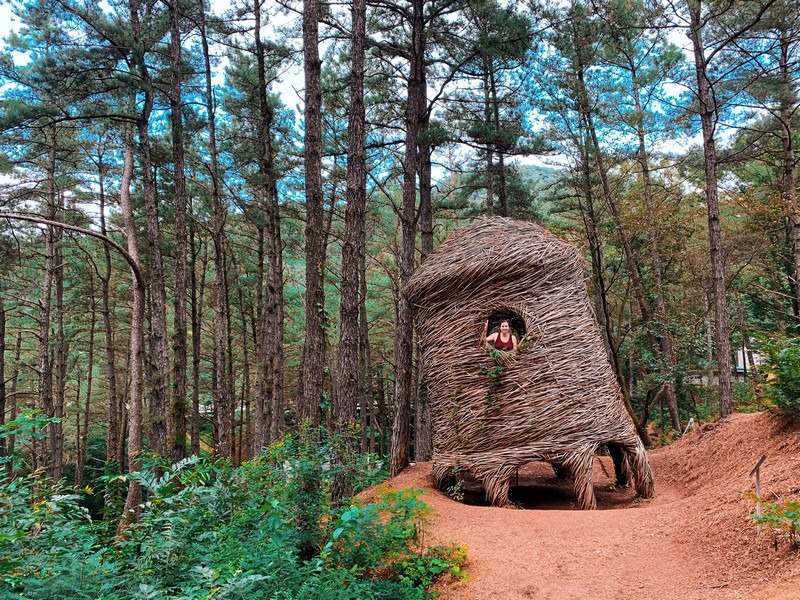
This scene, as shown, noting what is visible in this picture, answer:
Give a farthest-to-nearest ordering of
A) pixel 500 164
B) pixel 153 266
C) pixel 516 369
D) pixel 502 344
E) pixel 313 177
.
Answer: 1. pixel 500 164
2. pixel 153 266
3. pixel 502 344
4. pixel 516 369
5. pixel 313 177

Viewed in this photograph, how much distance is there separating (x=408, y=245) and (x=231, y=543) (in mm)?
6750

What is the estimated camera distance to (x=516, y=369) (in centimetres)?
638

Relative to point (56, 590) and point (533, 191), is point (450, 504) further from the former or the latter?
point (533, 191)

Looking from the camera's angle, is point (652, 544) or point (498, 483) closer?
point (652, 544)

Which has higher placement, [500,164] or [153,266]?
[500,164]

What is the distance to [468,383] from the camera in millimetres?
6531

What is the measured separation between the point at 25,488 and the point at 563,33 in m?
10.6

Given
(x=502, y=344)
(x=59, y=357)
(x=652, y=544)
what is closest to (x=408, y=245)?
Result: (x=502, y=344)

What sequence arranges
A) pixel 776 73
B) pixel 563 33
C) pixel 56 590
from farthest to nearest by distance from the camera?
pixel 776 73 → pixel 563 33 → pixel 56 590

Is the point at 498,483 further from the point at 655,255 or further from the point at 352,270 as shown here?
the point at 655,255

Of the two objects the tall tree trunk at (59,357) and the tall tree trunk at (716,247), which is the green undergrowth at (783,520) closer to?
the tall tree trunk at (716,247)

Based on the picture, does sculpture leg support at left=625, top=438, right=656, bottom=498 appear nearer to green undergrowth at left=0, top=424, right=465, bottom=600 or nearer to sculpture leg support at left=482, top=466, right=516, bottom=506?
sculpture leg support at left=482, top=466, right=516, bottom=506

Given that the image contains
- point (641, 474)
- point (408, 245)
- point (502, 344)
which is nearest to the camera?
point (641, 474)

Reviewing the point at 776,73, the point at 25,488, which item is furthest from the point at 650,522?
the point at 776,73
